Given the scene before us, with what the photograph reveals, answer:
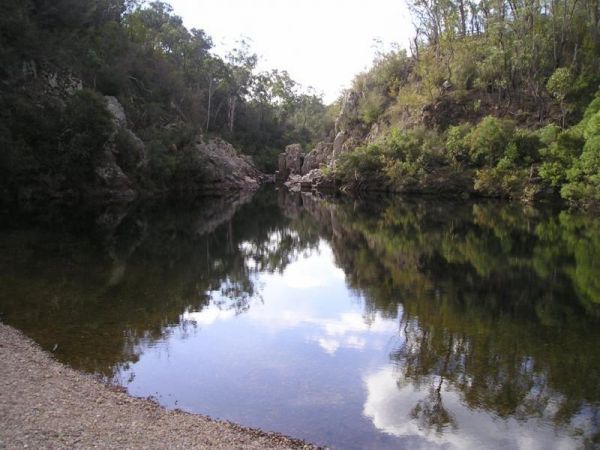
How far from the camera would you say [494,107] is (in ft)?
207

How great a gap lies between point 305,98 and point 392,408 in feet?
371

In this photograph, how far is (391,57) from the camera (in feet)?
262

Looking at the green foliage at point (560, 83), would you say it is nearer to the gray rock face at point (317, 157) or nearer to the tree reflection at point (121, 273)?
the gray rock face at point (317, 157)

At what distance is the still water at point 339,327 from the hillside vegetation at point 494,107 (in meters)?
26.0

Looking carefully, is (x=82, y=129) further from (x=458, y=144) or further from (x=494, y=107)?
(x=494, y=107)

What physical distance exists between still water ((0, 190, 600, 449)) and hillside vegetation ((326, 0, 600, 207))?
2599cm

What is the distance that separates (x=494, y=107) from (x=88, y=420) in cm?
6279

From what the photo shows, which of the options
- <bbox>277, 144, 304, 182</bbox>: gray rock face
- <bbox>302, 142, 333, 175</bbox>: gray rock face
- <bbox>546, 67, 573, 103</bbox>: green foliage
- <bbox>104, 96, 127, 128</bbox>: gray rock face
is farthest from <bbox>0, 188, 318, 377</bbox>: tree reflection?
<bbox>277, 144, 304, 182</bbox>: gray rock face

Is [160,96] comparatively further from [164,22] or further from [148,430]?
[148,430]

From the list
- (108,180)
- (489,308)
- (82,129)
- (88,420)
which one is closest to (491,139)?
(108,180)

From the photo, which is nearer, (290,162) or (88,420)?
(88,420)

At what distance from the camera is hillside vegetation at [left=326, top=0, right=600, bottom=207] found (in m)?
52.5

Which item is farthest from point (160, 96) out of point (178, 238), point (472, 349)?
point (472, 349)

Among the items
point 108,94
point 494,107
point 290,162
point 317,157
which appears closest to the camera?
point 108,94
